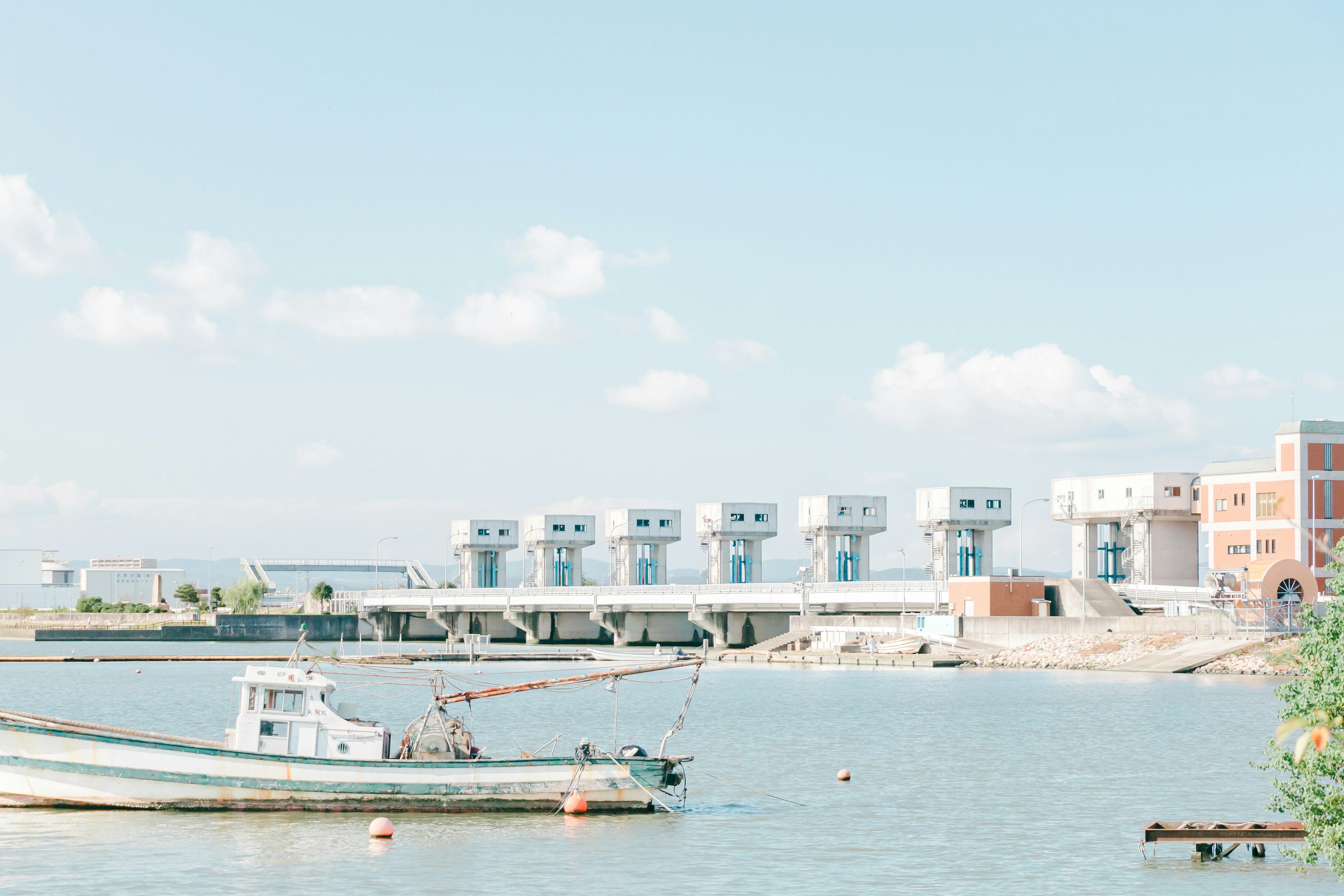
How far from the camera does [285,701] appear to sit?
148 feet

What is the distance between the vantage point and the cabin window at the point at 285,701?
147ft

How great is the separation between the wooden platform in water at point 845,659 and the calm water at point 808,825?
43.0 metres

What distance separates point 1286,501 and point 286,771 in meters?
100

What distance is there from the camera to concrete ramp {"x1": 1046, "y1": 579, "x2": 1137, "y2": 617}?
5162 inches

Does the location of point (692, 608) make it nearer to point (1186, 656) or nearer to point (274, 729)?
point (1186, 656)

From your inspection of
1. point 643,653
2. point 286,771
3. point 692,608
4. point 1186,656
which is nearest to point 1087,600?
point 1186,656

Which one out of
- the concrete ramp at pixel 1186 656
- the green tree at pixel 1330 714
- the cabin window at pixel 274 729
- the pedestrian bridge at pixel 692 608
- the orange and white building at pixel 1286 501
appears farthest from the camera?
the pedestrian bridge at pixel 692 608

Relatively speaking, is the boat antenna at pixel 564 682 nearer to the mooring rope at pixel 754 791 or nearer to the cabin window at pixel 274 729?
the cabin window at pixel 274 729

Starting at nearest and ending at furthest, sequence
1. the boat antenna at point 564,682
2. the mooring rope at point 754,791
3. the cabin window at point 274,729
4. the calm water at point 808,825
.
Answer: the calm water at point 808,825 → the cabin window at point 274,729 → the boat antenna at point 564,682 → the mooring rope at point 754,791

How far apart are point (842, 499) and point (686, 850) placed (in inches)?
5892

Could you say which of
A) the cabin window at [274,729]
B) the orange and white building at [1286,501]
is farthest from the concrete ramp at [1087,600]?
the cabin window at [274,729]

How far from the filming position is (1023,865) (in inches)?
1502

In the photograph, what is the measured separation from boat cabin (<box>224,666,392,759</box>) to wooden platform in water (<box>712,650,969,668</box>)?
91.2m

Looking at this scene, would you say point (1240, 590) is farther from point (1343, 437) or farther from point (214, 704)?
point (214, 704)
